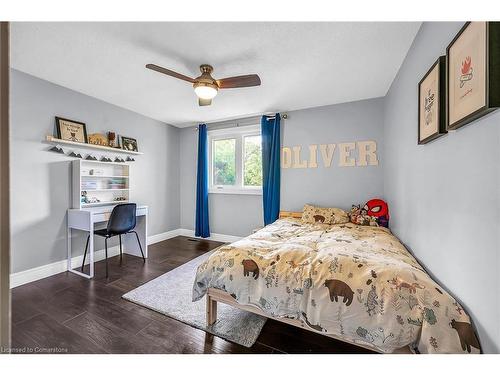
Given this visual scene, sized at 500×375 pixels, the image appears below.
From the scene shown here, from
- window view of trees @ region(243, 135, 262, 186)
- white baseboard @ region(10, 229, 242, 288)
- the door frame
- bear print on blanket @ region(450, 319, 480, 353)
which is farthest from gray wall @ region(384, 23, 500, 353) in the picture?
white baseboard @ region(10, 229, 242, 288)

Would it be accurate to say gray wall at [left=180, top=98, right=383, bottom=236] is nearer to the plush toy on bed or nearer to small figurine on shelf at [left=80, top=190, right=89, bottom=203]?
the plush toy on bed

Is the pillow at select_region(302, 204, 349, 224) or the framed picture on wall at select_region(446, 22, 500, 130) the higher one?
the framed picture on wall at select_region(446, 22, 500, 130)

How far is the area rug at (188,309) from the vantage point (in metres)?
1.62

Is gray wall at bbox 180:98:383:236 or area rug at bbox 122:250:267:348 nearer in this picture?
area rug at bbox 122:250:267:348

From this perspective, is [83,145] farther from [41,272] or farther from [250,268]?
[250,268]

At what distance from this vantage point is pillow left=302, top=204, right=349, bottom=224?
2.88 metres

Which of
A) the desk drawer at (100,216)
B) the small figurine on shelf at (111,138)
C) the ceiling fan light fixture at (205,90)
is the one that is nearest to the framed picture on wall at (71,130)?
the small figurine on shelf at (111,138)

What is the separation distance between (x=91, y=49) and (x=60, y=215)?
6.61 feet

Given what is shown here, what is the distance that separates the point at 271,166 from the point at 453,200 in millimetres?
2528

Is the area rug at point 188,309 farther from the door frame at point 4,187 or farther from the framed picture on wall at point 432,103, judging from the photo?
the framed picture on wall at point 432,103

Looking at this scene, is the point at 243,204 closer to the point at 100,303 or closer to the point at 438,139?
the point at 100,303

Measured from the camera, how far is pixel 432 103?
1.38 m

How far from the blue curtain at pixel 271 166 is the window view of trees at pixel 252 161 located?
9.9 inches

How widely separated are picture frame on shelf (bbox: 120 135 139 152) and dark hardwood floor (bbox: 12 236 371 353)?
2.00 meters
